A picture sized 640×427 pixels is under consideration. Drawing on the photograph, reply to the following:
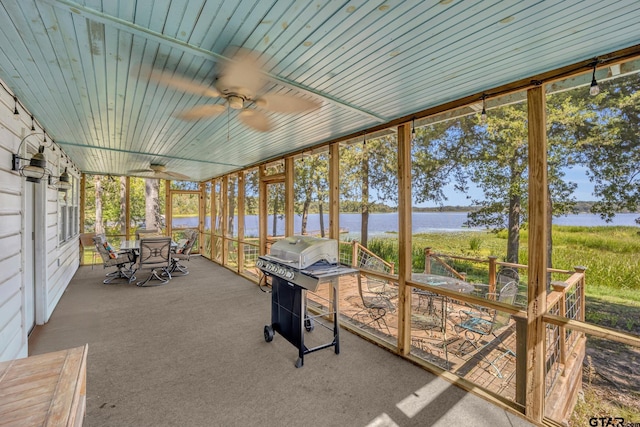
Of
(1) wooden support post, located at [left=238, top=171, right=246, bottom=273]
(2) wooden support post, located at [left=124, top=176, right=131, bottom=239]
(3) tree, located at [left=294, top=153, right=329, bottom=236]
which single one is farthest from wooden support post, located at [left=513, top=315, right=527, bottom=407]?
(2) wooden support post, located at [left=124, top=176, right=131, bottom=239]

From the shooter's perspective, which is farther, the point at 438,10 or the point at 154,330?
the point at 154,330

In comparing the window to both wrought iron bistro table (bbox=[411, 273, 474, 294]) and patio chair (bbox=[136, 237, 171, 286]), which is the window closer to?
patio chair (bbox=[136, 237, 171, 286])

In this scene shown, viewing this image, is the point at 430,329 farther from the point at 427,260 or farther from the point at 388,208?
the point at 388,208

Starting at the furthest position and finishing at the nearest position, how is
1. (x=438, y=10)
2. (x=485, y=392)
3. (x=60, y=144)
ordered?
(x=60, y=144) → (x=485, y=392) → (x=438, y=10)

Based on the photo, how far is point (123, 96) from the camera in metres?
2.64

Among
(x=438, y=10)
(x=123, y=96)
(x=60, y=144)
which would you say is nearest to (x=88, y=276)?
(x=60, y=144)

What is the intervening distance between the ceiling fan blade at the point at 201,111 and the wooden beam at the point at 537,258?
8.91 feet

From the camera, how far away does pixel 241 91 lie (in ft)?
7.93

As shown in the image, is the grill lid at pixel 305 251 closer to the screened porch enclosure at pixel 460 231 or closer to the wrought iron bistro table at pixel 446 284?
the screened porch enclosure at pixel 460 231

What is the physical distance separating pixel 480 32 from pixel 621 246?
175 inches

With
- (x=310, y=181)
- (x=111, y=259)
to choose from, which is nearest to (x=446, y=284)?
(x=310, y=181)

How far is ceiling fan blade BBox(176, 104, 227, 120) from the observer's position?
2.62 m

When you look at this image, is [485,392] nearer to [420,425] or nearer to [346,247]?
[420,425]

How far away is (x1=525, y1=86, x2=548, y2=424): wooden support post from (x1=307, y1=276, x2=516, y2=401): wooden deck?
0.85m
